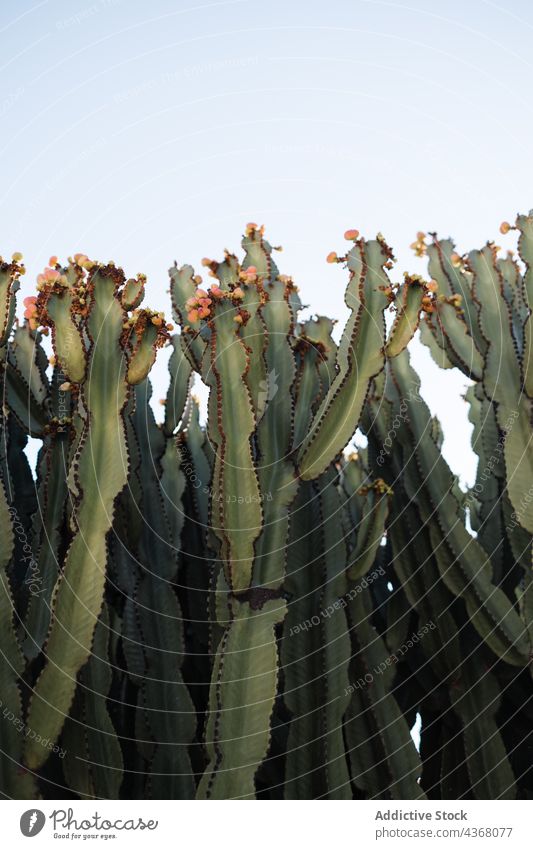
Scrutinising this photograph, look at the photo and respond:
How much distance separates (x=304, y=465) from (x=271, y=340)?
0.79 metres

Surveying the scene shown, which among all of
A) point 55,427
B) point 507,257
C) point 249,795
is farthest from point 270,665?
point 507,257

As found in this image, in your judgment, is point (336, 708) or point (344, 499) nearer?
point (336, 708)

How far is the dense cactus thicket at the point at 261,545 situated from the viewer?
372cm

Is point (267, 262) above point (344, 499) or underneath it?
above

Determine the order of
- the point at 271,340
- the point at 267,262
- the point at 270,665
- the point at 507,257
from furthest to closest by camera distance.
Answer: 1. the point at 507,257
2. the point at 267,262
3. the point at 271,340
4. the point at 270,665

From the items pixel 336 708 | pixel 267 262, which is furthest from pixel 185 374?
pixel 336 708

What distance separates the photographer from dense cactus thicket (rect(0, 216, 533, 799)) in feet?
12.2

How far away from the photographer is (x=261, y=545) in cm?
391
